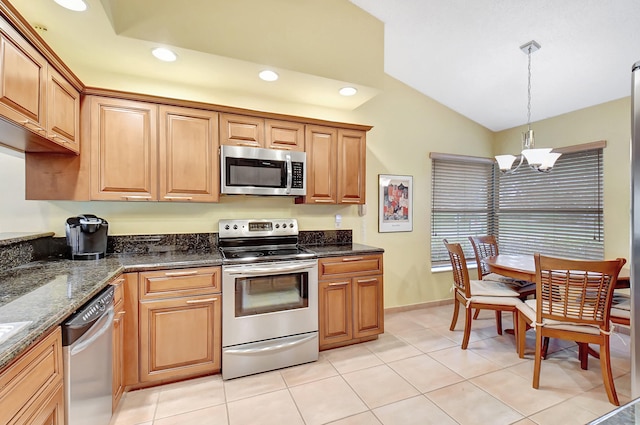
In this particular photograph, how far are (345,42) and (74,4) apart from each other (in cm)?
198

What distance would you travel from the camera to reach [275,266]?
240 centimetres

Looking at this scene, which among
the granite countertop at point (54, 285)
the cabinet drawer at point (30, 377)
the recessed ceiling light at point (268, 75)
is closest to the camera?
the cabinet drawer at point (30, 377)

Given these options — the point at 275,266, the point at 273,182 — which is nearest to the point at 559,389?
the point at 275,266

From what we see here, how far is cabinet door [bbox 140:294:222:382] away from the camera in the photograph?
6.89ft

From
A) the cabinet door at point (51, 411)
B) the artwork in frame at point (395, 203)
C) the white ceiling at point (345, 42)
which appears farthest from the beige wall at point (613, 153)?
the cabinet door at point (51, 411)

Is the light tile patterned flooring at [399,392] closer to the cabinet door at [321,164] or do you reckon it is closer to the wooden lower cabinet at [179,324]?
the wooden lower cabinet at [179,324]

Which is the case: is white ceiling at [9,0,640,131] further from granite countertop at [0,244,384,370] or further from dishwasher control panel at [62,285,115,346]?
dishwasher control panel at [62,285,115,346]

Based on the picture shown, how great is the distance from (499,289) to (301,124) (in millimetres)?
2539

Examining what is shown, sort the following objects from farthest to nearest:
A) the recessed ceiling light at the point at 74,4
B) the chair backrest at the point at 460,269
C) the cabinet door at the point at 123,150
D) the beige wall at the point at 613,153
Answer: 1. the beige wall at the point at 613,153
2. the chair backrest at the point at 460,269
3. the cabinet door at the point at 123,150
4. the recessed ceiling light at the point at 74,4

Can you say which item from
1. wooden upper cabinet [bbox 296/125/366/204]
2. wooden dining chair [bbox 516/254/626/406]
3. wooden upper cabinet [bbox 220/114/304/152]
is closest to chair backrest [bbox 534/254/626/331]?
wooden dining chair [bbox 516/254/626/406]

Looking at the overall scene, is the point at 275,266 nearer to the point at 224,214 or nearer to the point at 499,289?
the point at 224,214

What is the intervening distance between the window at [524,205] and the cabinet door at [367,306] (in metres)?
1.51

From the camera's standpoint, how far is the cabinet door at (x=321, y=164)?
2939 millimetres

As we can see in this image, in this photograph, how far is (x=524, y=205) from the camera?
13.3ft
